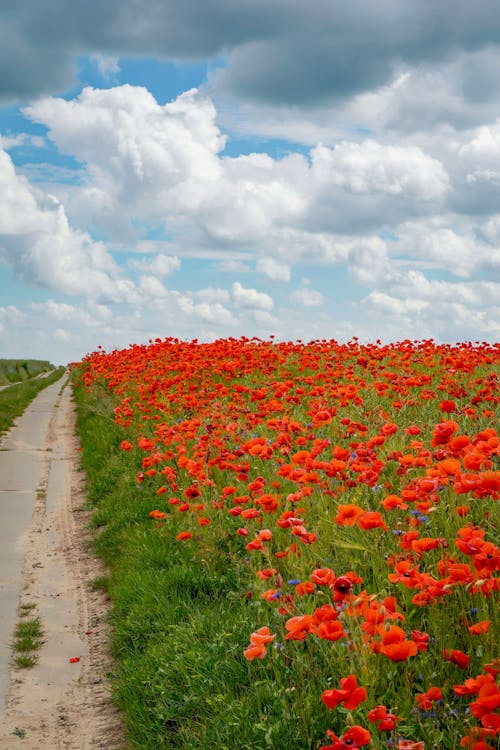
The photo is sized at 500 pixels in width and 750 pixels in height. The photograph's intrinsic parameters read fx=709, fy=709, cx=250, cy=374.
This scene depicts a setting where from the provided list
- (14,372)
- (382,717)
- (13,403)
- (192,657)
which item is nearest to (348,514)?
(382,717)

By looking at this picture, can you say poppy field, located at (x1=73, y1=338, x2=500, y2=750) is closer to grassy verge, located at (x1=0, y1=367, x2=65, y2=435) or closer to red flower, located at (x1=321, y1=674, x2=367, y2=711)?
red flower, located at (x1=321, y1=674, x2=367, y2=711)

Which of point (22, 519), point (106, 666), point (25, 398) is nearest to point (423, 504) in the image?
point (106, 666)

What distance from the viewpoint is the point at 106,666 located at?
447 cm

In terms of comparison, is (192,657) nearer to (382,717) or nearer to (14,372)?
(382,717)

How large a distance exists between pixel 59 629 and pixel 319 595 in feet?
7.09

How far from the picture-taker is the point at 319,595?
3822mm

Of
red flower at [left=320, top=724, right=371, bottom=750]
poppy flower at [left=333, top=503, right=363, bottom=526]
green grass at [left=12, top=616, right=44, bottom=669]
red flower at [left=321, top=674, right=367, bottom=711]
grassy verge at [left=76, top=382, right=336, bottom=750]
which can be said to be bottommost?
green grass at [left=12, top=616, right=44, bottom=669]

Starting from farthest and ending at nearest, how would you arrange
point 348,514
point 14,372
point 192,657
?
point 14,372
point 192,657
point 348,514

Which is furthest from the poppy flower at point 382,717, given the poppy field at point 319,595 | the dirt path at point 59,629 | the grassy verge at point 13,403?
the grassy verge at point 13,403

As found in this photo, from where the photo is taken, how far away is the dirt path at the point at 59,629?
12.5 ft

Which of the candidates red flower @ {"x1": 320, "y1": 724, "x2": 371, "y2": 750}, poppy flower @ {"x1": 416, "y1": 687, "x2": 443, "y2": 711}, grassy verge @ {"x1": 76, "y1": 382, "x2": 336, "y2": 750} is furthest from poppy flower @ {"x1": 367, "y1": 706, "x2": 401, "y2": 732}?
grassy verge @ {"x1": 76, "y1": 382, "x2": 336, "y2": 750}

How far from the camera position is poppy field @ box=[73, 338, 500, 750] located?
2.66m

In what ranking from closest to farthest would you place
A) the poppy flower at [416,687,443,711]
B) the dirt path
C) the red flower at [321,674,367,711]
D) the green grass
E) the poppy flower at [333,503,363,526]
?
1. the red flower at [321,674,367,711]
2. the poppy flower at [416,687,443,711]
3. the poppy flower at [333,503,363,526]
4. the dirt path
5. the green grass

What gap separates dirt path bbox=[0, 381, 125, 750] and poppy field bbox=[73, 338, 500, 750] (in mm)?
177
